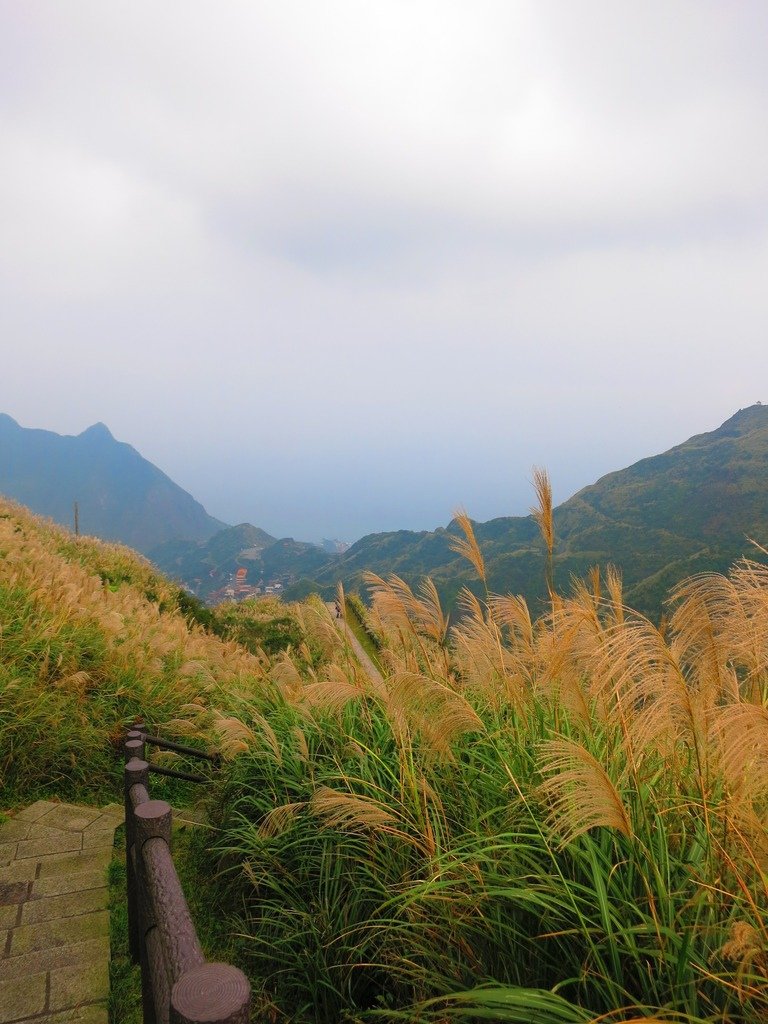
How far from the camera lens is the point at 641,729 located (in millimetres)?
1970

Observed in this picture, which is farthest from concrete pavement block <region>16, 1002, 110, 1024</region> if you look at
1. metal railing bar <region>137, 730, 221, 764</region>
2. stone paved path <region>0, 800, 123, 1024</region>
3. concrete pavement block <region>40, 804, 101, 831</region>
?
concrete pavement block <region>40, 804, 101, 831</region>

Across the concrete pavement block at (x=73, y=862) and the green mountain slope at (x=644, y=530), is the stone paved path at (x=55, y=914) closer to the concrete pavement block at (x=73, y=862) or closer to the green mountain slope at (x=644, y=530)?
the concrete pavement block at (x=73, y=862)

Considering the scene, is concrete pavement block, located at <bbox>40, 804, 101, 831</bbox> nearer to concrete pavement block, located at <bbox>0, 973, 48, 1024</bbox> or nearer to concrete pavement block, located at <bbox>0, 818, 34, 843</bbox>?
concrete pavement block, located at <bbox>0, 818, 34, 843</bbox>

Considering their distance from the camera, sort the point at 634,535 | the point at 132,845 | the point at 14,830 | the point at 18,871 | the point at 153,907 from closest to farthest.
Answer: the point at 153,907, the point at 132,845, the point at 18,871, the point at 14,830, the point at 634,535

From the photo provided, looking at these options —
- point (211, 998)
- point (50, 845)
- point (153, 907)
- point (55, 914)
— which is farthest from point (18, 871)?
point (211, 998)

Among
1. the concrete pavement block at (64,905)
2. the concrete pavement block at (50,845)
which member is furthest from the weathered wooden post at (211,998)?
the concrete pavement block at (50,845)

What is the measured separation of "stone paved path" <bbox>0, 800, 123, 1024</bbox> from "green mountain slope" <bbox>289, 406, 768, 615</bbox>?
177 feet

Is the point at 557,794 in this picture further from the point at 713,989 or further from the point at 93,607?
the point at 93,607

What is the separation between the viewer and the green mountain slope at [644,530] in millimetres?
83500

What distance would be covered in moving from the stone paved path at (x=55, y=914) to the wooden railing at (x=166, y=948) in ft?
1.01

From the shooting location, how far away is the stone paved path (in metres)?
2.89

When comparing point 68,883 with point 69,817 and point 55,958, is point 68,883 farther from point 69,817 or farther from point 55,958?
point 69,817

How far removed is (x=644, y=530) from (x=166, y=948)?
4456 inches

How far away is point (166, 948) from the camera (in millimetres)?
1726
